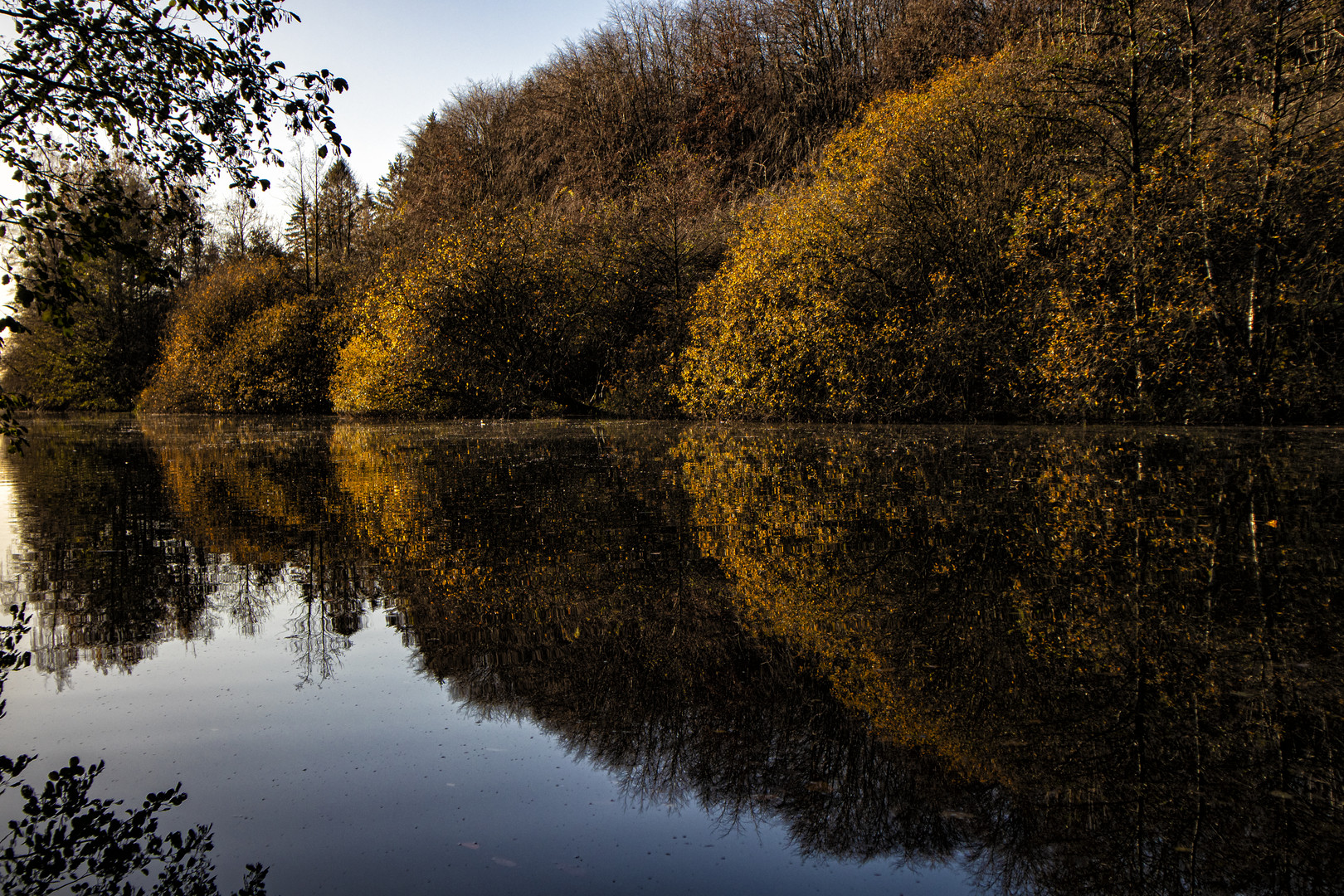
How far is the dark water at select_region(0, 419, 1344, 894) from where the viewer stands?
2406 millimetres

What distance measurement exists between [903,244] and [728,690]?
52.1 ft

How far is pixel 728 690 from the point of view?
3.54 meters

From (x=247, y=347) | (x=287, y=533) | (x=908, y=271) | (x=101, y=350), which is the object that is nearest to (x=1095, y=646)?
(x=287, y=533)

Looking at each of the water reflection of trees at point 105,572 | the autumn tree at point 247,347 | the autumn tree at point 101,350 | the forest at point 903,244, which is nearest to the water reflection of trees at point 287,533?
the water reflection of trees at point 105,572

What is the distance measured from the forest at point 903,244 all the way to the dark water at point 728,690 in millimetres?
2353

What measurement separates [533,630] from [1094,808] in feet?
9.26

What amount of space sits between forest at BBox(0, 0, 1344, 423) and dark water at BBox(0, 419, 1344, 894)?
7.72ft

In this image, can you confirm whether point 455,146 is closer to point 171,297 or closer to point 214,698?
point 171,297

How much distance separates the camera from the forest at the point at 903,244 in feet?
49.2

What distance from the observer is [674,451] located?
555 inches

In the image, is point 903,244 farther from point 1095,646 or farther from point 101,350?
point 101,350

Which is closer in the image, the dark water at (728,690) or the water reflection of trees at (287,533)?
the dark water at (728,690)

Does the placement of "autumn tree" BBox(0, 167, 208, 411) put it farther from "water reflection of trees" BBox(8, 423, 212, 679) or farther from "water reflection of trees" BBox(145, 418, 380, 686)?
"water reflection of trees" BBox(8, 423, 212, 679)

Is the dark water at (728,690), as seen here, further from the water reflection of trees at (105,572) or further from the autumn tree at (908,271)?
the autumn tree at (908,271)
